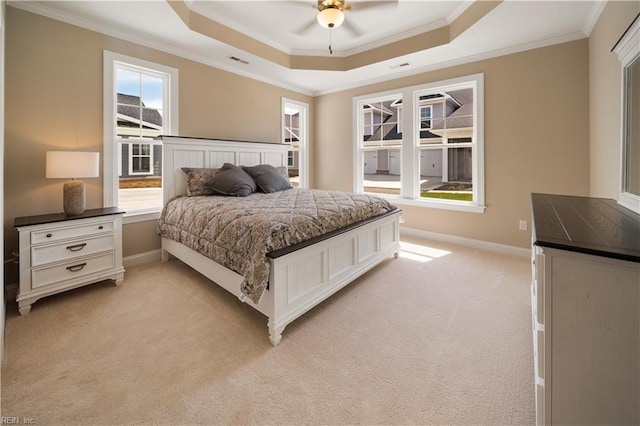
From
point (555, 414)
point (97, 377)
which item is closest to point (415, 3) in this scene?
point (555, 414)

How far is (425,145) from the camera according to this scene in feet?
14.6

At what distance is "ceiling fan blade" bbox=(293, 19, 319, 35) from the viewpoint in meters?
3.40

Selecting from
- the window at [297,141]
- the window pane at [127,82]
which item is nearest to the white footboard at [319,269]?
the window at [297,141]

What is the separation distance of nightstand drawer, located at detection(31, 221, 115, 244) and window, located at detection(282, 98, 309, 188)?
3.31 metres

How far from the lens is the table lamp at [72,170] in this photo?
94.7 inches

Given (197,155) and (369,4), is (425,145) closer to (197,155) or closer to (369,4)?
(369,4)

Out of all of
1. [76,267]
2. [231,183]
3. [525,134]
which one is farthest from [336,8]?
[76,267]

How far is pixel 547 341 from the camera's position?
1027 mm

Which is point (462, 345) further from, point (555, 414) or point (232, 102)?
point (232, 102)

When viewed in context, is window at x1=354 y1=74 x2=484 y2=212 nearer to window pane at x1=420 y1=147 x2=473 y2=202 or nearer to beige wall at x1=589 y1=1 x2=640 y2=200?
window pane at x1=420 y1=147 x2=473 y2=202

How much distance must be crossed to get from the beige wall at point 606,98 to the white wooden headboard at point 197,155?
3.97m

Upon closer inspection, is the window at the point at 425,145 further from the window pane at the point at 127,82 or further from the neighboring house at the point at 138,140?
the window pane at the point at 127,82

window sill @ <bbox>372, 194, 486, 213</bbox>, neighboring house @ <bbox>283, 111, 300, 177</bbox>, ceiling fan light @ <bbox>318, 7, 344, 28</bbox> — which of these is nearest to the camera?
ceiling fan light @ <bbox>318, 7, 344, 28</bbox>

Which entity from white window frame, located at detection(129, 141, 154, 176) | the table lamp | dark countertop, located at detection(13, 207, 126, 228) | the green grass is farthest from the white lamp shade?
the green grass
